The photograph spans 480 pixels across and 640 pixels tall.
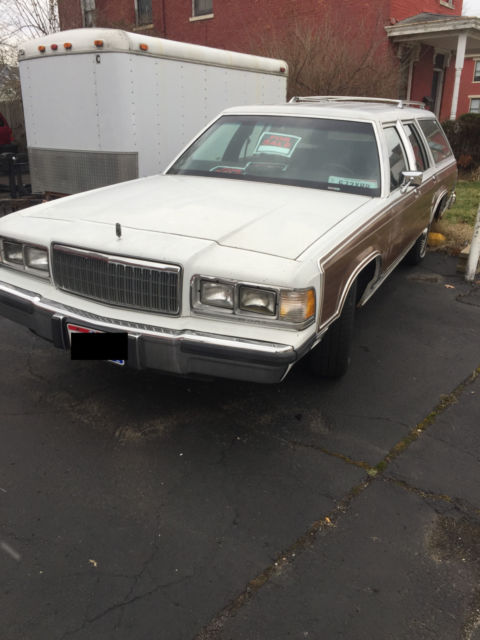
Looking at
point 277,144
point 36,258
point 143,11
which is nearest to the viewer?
point 36,258

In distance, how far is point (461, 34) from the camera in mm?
15023

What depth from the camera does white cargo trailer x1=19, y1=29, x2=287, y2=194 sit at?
6395mm

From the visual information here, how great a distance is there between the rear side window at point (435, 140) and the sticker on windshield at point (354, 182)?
202 centimetres

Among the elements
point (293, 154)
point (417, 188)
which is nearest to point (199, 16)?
point (417, 188)

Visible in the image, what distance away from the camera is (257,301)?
2734 mm

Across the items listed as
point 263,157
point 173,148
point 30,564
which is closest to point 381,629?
point 30,564

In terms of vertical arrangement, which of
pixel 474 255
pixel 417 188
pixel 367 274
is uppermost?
pixel 417 188

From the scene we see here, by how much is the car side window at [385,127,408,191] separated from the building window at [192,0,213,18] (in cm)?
1651

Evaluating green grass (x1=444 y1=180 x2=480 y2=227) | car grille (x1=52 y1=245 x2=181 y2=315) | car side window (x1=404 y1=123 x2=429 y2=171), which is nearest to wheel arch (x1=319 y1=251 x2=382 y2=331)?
car grille (x1=52 y1=245 x2=181 y2=315)

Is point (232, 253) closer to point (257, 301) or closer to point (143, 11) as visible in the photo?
point (257, 301)

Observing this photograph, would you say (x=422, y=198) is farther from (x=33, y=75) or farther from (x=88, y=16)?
(x=88, y=16)

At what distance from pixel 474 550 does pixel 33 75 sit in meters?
7.32

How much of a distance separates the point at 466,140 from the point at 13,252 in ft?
41.0

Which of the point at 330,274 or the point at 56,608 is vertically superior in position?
the point at 330,274
